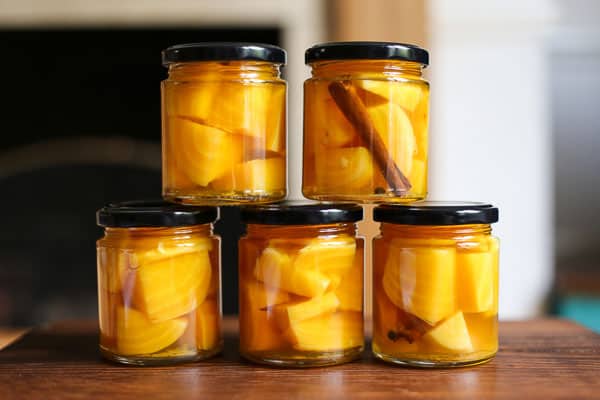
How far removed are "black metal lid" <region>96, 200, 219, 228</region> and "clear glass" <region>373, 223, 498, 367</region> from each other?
0.19 m

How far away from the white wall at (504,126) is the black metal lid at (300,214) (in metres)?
1.26

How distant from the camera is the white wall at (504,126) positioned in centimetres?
204

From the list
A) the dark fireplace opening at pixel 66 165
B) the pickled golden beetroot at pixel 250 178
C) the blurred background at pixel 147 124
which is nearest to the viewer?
the pickled golden beetroot at pixel 250 178

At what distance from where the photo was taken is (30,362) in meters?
0.84

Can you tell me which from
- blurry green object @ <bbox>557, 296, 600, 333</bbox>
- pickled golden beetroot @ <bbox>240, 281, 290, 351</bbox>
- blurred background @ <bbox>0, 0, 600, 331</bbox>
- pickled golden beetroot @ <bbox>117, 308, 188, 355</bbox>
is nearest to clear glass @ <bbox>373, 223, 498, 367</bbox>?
pickled golden beetroot @ <bbox>240, 281, 290, 351</bbox>

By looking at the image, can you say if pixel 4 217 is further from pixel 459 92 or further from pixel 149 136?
pixel 459 92

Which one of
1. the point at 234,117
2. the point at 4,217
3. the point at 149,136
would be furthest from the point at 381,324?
the point at 4,217

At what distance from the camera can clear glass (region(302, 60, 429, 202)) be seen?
81 cm

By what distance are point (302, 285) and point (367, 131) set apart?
0.17 metres

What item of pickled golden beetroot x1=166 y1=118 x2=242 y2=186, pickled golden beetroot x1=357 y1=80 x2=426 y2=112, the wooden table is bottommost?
the wooden table

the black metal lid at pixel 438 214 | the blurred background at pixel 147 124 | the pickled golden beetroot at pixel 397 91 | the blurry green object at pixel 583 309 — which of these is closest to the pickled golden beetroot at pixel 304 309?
the black metal lid at pixel 438 214

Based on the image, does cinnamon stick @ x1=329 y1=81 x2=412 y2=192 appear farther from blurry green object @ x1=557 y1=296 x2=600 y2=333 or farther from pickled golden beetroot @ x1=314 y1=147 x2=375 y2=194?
blurry green object @ x1=557 y1=296 x2=600 y2=333

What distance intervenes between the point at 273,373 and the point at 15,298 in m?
1.43

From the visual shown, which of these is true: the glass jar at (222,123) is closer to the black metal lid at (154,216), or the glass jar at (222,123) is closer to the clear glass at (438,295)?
the black metal lid at (154,216)
